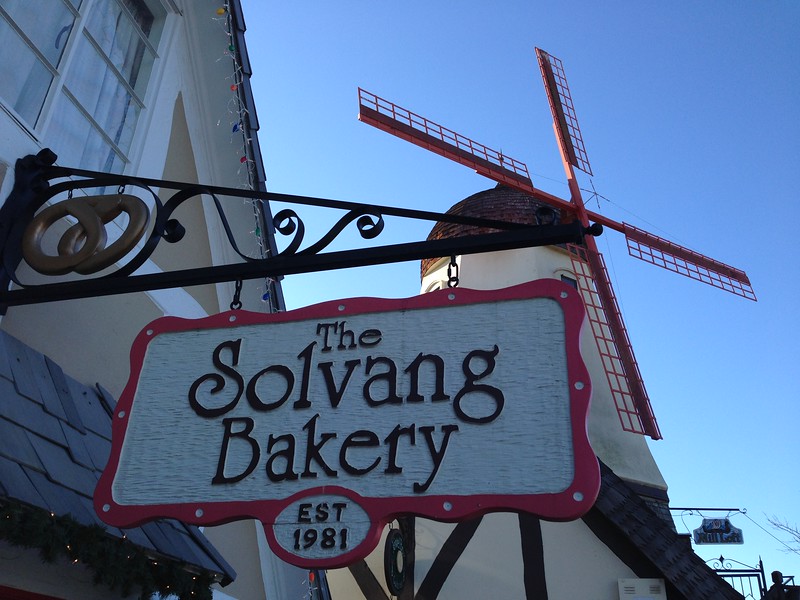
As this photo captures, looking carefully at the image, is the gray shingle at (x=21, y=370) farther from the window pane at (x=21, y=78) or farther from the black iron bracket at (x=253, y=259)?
the window pane at (x=21, y=78)

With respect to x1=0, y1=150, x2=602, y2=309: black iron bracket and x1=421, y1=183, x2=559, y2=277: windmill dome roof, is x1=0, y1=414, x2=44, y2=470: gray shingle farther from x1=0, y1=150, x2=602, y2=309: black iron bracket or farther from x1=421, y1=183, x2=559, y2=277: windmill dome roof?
x1=421, y1=183, x2=559, y2=277: windmill dome roof

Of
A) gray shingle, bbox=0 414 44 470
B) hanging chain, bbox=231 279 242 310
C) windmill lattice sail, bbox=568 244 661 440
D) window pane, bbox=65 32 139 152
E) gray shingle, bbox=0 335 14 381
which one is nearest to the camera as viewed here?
gray shingle, bbox=0 414 44 470

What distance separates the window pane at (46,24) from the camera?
11.3 feet

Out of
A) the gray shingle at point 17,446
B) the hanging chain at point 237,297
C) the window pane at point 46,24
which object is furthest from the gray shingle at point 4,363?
the window pane at point 46,24

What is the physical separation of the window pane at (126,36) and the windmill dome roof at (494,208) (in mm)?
8186

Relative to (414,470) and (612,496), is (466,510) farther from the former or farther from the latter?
(612,496)

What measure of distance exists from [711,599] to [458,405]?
601 cm

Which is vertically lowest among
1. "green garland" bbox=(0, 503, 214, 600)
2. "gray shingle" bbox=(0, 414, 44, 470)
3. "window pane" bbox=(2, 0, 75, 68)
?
"green garland" bbox=(0, 503, 214, 600)

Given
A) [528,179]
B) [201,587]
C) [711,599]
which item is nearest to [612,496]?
[711,599]

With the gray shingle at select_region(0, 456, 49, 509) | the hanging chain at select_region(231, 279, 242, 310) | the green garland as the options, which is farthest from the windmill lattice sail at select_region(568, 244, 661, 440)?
the gray shingle at select_region(0, 456, 49, 509)

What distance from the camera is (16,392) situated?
2836 mm

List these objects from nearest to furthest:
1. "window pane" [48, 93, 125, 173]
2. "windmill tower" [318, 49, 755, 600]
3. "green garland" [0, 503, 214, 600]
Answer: "green garland" [0, 503, 214, 600], "window pane" [48, 93, 125, 173], "windmill tower" [318, 49, 755, 600]

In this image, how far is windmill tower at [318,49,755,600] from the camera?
24.8 feet

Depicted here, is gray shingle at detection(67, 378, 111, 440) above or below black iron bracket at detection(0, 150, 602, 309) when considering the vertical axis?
below
